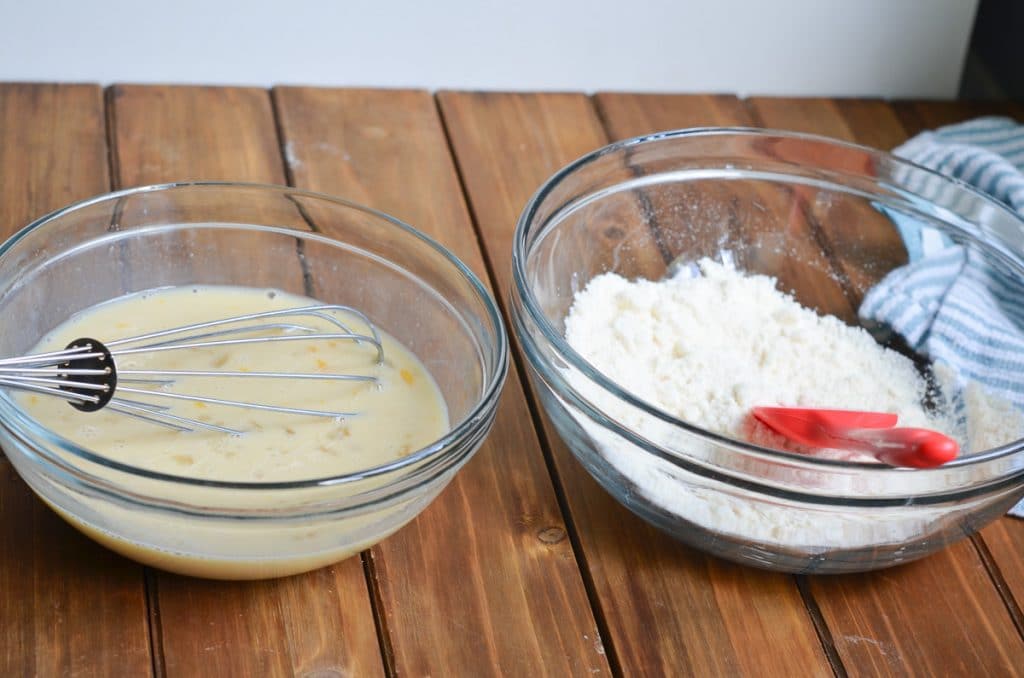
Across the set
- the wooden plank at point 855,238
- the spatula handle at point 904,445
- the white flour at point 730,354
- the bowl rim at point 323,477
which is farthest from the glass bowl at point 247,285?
the wooden plank at point 855,238

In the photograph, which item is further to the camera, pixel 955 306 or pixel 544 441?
pixel 955 306

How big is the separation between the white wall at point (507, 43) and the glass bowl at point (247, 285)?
1.34ft

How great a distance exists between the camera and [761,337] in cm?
89

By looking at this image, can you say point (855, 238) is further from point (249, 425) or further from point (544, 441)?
point (249, 425)

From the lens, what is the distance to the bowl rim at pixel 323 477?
59cm

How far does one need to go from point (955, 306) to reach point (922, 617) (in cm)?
29

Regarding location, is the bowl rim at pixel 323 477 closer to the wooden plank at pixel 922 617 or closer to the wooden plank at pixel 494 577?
the wooden plank at pixel 494 577

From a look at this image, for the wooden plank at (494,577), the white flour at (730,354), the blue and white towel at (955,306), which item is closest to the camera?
the wooden plank at (494,577)

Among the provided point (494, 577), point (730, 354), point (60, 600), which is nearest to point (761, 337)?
point (730, 354)

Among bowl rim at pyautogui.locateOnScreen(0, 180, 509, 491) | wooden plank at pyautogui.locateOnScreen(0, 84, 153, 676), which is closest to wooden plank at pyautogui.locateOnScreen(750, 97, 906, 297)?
bowl rim at pyautogui.locateOnScreen(0, 180, 509, 491)

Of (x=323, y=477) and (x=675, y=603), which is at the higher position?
(x=323, y=477)

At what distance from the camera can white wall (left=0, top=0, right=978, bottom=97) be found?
1158 mm

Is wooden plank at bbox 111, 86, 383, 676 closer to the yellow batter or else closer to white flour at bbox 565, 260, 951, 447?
the yellow batter

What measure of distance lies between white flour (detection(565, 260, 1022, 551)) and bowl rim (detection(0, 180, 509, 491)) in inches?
2.6
